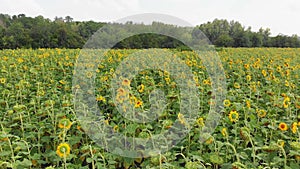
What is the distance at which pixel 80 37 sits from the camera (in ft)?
75.9

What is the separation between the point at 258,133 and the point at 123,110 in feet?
3.88

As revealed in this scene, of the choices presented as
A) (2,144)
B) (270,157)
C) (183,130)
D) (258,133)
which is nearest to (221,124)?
(258,133)

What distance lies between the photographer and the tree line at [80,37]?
59.4ft

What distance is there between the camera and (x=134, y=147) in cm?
259

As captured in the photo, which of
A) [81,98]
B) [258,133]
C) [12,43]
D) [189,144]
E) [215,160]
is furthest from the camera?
[12,43]

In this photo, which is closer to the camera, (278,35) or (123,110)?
(123,110)

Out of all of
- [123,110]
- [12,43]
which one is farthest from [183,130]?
[12,43]

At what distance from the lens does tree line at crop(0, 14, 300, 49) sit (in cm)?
1809

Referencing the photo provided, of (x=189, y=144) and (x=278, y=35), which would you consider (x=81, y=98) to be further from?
(x=278, y=35)

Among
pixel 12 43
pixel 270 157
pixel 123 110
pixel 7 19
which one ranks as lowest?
pixel 270 157

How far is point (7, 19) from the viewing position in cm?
3747

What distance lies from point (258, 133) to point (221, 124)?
32 cm

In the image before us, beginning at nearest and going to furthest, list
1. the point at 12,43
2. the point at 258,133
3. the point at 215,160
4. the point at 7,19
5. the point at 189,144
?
the point at 215,160
the point at 189,144
the point at 258,133
the point at 12,43
the point at 7,19

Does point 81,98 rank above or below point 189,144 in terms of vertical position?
above
